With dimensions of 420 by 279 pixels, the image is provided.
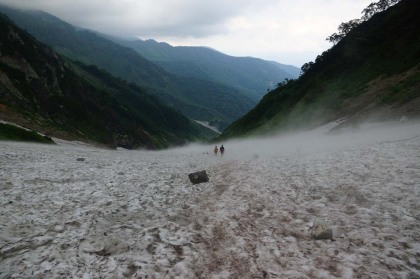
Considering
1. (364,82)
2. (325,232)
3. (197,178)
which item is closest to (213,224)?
(325,232)

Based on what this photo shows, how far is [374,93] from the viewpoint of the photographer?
190ft

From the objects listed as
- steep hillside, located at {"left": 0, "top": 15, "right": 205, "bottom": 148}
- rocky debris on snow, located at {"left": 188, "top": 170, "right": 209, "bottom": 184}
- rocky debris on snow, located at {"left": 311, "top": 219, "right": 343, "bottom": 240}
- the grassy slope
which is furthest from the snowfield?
steep hillside, located at {"left": 0, "top": 15, "right": 205, "bottom": 148}

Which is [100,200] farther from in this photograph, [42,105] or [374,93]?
[42,105]

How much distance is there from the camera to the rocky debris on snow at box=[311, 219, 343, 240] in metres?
11.1

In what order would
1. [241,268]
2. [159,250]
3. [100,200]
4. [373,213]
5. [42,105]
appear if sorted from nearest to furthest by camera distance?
[241,268]
[159,250]
[373,213]
[100,200]
[42,105]

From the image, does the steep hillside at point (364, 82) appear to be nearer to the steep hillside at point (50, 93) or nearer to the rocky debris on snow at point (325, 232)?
the rocky debris on snow at point (325, 232)

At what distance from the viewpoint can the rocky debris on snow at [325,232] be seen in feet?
36.5

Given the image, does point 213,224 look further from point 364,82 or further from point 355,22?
point 355,22

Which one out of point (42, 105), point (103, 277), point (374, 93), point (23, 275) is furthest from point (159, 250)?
point (42, 105)

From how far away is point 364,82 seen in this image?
6950 centimetres

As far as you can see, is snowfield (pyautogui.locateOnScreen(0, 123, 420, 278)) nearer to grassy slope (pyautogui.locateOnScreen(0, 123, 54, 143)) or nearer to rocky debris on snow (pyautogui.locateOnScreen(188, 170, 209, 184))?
rocky debris on snow (pyautogui.locateOnScreen(188, 170, 209, 184))

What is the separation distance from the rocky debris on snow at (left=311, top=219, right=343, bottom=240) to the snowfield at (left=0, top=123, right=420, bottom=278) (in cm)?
20

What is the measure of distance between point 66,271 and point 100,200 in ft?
22.5

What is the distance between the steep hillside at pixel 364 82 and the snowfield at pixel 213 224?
99.6ft
